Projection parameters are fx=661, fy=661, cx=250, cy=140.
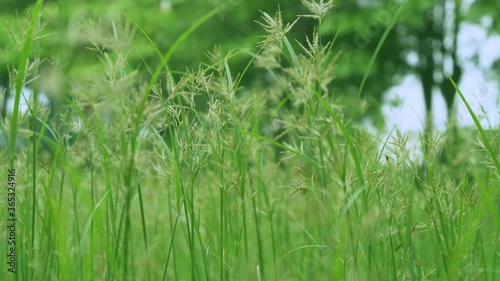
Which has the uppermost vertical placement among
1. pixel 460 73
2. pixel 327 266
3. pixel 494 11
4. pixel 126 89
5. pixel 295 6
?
pixel 295 6

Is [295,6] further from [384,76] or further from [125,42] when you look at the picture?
[125,42]

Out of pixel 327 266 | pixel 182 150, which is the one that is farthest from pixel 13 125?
pixel 327 266

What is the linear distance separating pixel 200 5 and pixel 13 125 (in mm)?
12394

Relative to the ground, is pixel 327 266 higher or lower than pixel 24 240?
lower

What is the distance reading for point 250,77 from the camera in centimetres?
1395

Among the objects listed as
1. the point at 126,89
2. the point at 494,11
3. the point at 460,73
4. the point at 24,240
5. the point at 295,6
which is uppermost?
the point at 295,6

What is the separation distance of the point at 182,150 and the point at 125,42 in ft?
0.74

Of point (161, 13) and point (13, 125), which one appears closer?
point (13, 125)

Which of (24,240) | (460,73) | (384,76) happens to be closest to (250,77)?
(384,76)

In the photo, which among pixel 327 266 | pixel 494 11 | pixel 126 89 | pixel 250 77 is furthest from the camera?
pixel 250 77

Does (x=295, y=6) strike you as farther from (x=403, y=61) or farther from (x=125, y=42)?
(x=125, y=42)

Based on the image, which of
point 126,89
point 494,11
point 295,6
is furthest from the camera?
point 295,6

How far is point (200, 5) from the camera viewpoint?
13133 mm

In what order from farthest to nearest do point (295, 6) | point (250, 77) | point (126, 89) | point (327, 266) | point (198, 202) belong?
point (250, 77) < point (295, 6) < point (198, 202) < point (327, 266) < point (126, 89)
